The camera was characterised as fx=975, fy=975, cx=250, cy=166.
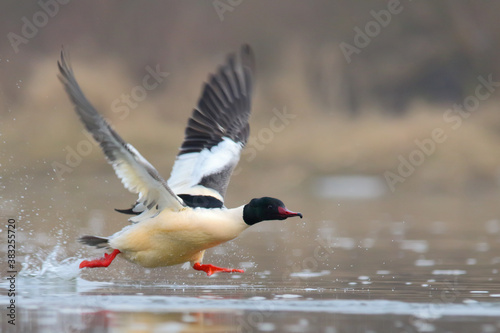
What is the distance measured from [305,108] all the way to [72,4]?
14.6 meters

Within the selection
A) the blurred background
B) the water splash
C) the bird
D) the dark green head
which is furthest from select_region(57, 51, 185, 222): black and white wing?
the blurred background

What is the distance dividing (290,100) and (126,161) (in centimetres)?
3081

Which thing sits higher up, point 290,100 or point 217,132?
point 290,100

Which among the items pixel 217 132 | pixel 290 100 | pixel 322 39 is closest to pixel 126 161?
pixel 217 132

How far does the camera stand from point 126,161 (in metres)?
9.63

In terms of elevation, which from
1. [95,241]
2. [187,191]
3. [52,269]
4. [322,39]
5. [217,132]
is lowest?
[52,269]

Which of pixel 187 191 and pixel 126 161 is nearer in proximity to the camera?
pixel 126 161

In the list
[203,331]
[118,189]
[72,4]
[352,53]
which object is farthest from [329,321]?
[72,4]

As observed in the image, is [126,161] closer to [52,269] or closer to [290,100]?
[52,269]

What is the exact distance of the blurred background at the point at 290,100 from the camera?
2714 centimetres

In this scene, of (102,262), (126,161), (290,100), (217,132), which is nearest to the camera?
(126,161)

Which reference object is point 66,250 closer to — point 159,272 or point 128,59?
point 159,272

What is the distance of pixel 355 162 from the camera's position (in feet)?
108

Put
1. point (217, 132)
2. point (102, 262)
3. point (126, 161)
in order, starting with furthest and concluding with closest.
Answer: point (217, 132), point (102, 262), point (126, 161)
